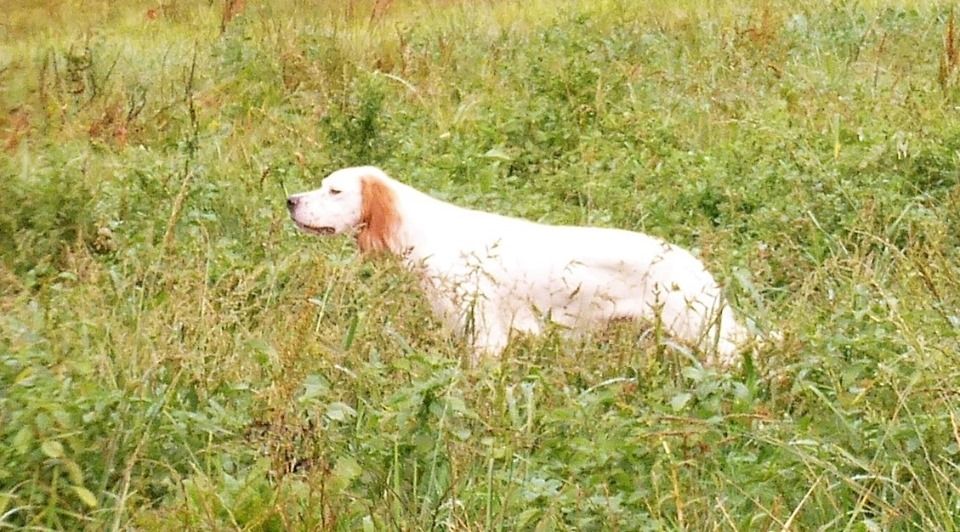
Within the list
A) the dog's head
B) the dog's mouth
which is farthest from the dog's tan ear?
the dog's mouth

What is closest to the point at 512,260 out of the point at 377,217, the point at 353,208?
the point at 377,217

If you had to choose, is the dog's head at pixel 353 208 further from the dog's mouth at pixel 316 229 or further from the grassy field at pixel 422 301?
the grassy field at pixel 422 301

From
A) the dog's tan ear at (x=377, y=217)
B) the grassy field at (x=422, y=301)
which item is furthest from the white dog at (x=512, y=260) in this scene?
the grassy field at (x=422, y=301)

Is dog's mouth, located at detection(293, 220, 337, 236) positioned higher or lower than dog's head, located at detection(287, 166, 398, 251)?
lower

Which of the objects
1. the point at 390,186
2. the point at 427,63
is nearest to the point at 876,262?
the point at 390,186

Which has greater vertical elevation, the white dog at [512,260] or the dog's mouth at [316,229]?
the white dog at [512,260]

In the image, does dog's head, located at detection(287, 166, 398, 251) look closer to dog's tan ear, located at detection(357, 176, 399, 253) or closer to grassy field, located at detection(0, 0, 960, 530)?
dog's tan ear, located at detection(357, 176, 399, 253)

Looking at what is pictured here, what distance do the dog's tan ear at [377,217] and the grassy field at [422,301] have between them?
8.4 inches

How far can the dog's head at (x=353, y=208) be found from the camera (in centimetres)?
464

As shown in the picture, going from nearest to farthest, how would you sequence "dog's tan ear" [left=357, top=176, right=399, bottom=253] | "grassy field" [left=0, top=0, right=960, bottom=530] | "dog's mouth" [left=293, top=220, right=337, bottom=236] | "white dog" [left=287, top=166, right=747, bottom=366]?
"grassy field" [left=0, top=0, right=960, bottom=530], "white dog" [left=287, top=166, right=747, bottom=366], "dog's tan ear" [left=357, top=176, right=399, bottom=253], "dog's mouth" [left=293, top=220, right=337, bottom=236]

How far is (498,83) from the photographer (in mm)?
7207

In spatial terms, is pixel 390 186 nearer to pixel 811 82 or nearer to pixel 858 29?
pixel 811 82

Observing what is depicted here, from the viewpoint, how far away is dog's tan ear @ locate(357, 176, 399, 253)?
4.63 metres

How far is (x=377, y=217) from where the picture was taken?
4.64 m
